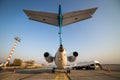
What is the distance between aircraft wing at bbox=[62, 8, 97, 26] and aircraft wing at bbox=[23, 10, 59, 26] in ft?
3.81

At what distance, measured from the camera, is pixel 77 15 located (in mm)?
12188

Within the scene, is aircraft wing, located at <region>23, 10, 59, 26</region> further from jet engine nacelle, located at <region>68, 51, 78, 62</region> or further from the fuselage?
jet engine nacelle, located at <region>68, 51, 78, 62</region>

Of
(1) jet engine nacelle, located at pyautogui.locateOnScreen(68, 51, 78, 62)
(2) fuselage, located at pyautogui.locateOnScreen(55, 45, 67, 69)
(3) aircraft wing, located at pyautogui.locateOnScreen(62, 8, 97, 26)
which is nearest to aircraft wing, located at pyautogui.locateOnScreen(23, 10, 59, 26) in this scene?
(3) aircraft wing, located at pyautogui.locateOnScreen(62, 8, 97, 26)

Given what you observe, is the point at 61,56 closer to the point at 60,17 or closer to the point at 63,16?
the point at 60,17

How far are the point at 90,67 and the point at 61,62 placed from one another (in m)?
19.7

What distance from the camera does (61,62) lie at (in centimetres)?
1422

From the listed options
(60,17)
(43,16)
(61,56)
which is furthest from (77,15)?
(61,56)

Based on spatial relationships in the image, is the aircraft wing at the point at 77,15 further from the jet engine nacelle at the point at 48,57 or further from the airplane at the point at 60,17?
Answer: the jet engine nacelle at the point at 48,57

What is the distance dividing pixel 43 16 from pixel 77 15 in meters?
3.57

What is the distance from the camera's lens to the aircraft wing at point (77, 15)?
462 inches

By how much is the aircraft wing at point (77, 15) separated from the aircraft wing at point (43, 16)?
1161 mm

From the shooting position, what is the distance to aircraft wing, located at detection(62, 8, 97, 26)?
38.5ft

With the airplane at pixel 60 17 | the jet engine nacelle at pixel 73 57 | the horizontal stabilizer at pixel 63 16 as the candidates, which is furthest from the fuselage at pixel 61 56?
the horizontal stabilizer at pixel 63 16

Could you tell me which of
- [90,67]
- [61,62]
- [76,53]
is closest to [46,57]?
[61,62]
